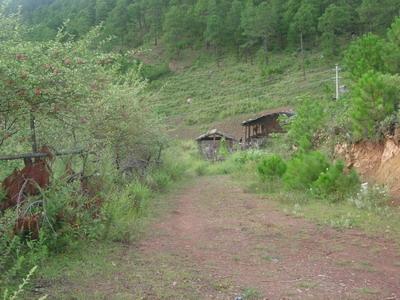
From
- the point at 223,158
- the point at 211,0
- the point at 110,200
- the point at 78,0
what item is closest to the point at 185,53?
the point at 211,0

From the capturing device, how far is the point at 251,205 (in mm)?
12656

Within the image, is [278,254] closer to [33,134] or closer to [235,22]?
[33,134]

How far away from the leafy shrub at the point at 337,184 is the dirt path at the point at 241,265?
2.09 meters

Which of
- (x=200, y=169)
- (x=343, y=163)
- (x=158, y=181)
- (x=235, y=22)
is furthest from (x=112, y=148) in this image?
(x=235, y=22)

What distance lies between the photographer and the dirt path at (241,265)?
578 centimetres

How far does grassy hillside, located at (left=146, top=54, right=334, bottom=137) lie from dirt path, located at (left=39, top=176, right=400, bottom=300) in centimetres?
3302

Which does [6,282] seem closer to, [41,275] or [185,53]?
[41,275]

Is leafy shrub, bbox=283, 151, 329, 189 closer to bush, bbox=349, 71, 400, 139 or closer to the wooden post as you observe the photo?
bush, bbox=349, 71, 400, 139

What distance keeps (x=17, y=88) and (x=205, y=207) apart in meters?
7.81

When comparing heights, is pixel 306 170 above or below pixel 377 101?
below

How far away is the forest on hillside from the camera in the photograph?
55.2 meters

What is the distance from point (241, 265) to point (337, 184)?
5784 millimetres

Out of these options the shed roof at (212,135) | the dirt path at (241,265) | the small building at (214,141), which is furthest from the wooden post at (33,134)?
the shed roof at (212,135)

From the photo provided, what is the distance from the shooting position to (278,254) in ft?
24.9
